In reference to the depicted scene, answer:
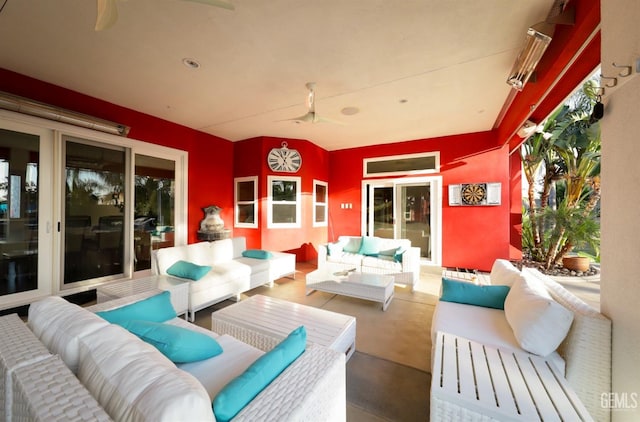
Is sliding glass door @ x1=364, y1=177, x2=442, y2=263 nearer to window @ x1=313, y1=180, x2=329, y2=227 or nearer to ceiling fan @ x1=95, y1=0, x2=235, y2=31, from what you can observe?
window @ x1=313, y1=180, x2=329, y2=227

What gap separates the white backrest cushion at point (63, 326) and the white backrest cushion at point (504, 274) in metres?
2.99

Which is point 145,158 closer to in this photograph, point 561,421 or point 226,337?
point 226,337

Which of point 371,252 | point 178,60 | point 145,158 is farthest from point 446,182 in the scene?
point 145,158

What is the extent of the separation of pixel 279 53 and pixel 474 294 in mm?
3059

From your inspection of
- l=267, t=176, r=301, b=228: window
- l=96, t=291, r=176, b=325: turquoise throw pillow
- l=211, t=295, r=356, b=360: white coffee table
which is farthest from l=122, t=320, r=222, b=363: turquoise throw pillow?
l=267, t=176, r=301, b=228: window

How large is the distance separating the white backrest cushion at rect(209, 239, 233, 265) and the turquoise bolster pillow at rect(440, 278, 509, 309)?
316 cm

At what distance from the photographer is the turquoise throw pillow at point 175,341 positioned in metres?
1.25

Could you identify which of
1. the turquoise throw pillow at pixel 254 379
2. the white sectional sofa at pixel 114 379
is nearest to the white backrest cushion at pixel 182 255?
the white sectional sofa at pixel 114 379

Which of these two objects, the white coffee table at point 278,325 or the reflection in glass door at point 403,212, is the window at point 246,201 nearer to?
the reflection in glass door at point 403,212

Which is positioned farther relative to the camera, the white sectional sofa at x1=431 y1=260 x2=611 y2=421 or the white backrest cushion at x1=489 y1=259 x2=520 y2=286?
the white backrest cushion at x1=489 y1=259 x2=520 y2=286

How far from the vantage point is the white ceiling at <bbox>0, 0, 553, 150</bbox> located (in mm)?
1950

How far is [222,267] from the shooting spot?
3461 mm

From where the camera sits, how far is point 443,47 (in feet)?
7.75

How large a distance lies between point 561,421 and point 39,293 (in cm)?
505
